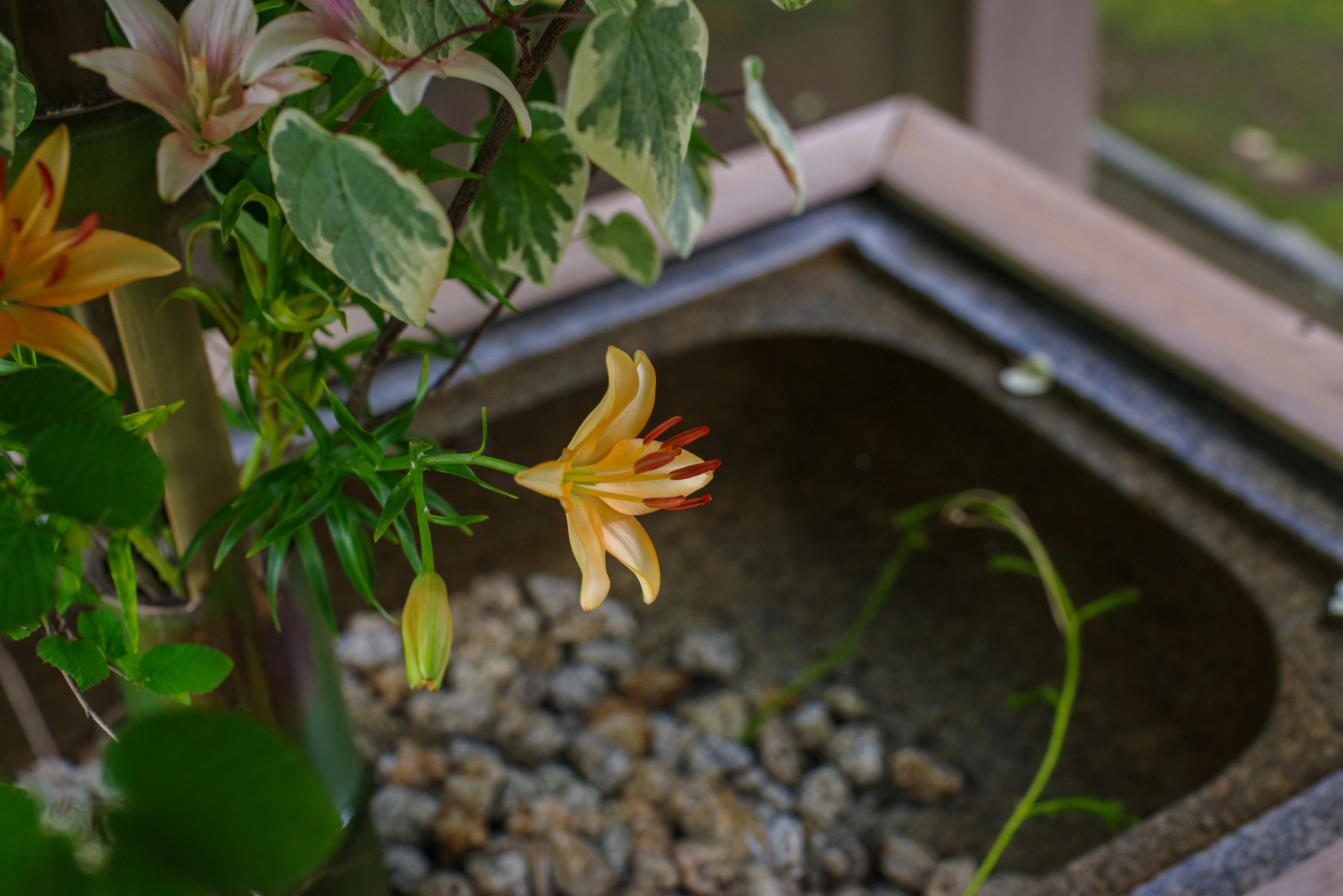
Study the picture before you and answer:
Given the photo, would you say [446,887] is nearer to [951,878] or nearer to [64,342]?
[951,878]

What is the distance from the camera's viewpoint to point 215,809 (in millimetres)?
200

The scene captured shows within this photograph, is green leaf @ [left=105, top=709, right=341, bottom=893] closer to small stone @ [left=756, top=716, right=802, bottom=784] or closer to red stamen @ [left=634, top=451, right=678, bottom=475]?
red stamen @ [left=634, top=451, right=678, bottom=475]

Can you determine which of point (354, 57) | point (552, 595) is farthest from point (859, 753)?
point (354, 57)

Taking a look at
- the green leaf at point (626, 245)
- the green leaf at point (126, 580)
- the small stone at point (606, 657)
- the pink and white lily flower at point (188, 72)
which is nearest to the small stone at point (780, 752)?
the small stone at point (606, 657)

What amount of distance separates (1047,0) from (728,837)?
110 centimetres

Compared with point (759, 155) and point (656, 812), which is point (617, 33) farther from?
point (759, 155)

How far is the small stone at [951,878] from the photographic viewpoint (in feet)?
2.42

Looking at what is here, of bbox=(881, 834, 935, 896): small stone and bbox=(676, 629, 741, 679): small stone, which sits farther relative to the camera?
bbox=(676, 629, 741, 679): small stone

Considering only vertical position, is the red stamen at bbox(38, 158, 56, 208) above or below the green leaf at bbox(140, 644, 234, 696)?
above

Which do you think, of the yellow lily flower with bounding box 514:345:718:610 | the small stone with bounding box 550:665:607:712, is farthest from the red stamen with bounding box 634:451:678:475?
the small stone with bounding box 550:665:607:712

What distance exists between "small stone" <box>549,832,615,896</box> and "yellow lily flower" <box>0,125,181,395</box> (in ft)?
1.71

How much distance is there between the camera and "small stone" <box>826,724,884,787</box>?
2.77 ft

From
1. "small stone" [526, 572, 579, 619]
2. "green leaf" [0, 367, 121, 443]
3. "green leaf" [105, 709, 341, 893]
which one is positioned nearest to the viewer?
"green leaf" [105, 709, 341, 893]

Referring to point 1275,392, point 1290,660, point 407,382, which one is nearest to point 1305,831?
point 1290,660
